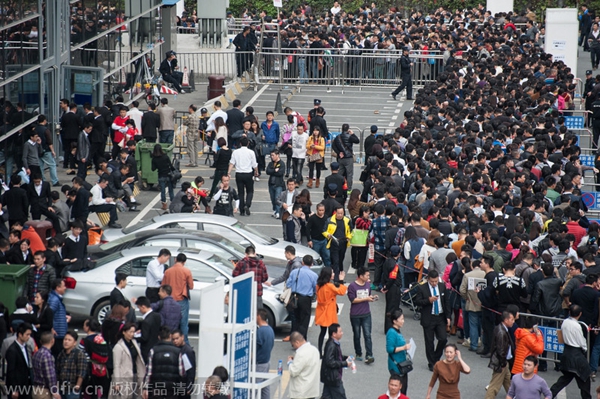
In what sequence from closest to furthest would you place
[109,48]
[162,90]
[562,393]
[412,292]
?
[562,393] → [412,292] → [109,48] → [162,90]

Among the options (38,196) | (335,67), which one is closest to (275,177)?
(38,196)

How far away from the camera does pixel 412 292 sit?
60.4 feet

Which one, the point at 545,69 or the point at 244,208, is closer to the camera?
the point at 244,208

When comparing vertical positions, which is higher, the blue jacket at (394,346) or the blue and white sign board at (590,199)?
the blue and white sign board at (590,199)

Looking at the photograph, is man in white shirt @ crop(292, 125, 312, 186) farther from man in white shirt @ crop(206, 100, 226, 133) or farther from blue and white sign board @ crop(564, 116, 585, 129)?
blue and white sign board @ crop(564, 116, 585, 129)

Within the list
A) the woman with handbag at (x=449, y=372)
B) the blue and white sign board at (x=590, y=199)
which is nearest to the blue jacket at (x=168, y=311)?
the woman with handbag at (x=449, y=372)

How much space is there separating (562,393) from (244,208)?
10.4 metres

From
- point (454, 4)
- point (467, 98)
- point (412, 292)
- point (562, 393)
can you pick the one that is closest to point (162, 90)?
point (467, 98)

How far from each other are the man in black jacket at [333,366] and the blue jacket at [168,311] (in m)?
2.39

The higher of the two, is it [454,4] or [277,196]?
[454,4]

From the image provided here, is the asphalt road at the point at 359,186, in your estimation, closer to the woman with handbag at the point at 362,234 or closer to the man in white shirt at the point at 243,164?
the woman with handbag at the point at 362,234

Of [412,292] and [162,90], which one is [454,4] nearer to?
[162,90]

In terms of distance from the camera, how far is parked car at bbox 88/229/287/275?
18.3 metres

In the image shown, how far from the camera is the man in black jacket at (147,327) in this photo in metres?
14.3
